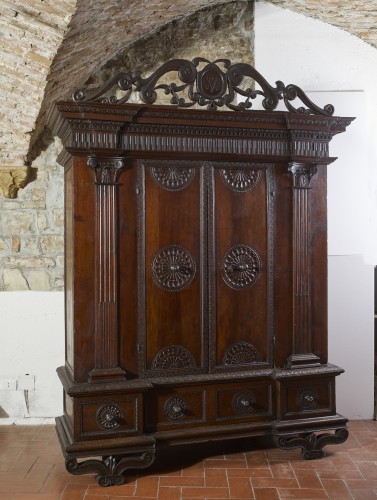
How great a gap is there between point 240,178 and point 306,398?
→ 169 cm

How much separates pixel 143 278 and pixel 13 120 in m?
1.79

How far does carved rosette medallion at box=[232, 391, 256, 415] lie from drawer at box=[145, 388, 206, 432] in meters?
0.24

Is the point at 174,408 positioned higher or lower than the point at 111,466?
higher

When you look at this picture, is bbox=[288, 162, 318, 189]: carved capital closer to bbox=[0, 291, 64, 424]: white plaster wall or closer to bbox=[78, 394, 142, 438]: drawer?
bbox=[78, 394, 142, 438]: drawer

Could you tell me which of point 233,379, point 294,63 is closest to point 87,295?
point 233,379

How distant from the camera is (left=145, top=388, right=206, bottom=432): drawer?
13.4ft

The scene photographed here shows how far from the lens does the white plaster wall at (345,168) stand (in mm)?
5289

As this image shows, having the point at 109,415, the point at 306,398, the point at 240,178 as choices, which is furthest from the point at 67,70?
the point at 306,398

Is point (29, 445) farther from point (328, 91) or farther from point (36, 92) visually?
point (328, 91)

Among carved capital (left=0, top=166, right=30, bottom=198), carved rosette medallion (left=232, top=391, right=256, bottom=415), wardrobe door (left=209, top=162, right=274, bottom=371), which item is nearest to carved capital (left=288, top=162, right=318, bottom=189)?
wardrobe door (left=209, top=162, right=274, bottom=371)

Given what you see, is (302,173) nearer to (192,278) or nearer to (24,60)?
(192,278)

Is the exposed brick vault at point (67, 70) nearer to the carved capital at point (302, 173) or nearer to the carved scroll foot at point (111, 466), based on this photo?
the carved capital at point (302, 173)

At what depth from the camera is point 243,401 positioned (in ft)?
13.9

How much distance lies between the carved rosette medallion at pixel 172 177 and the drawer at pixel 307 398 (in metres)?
1.61
